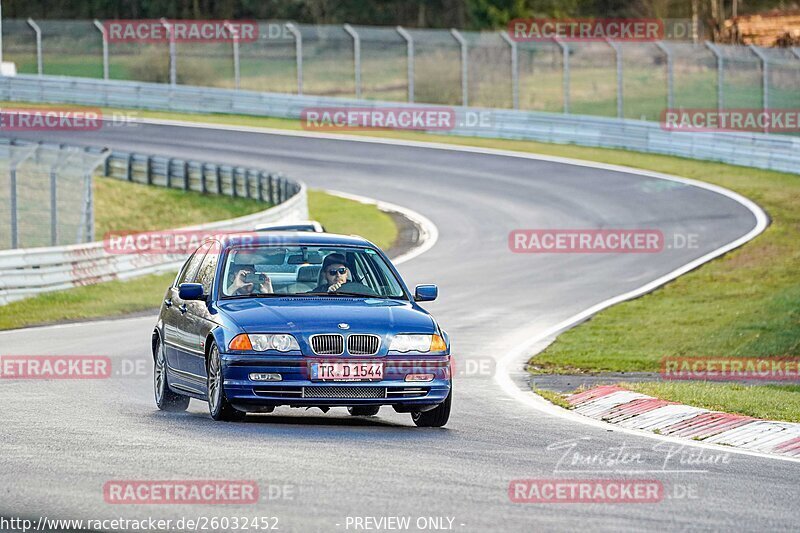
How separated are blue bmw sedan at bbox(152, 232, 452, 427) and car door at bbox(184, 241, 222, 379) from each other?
1cm

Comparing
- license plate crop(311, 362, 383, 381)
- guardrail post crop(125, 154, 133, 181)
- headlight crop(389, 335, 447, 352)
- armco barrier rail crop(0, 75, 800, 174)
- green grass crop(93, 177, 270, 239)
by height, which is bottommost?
green grass crop(93, 177, 270, 239)

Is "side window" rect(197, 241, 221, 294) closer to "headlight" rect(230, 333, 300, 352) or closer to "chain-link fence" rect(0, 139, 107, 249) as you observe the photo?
"headlight" rect(230, 333, 300, 352)

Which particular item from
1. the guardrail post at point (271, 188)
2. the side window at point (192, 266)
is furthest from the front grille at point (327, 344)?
the guardrail post at point (271, 188)

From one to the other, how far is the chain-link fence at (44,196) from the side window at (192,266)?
474 inches

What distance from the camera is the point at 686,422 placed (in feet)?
37.2

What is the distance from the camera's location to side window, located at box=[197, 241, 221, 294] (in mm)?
12008

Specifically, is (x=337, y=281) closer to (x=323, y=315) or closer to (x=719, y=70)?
(x=323, y=315)

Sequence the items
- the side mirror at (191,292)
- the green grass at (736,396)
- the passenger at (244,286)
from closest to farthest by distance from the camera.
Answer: the side mirror at (191,292)
the passenger at (244,286)
the green grass at (736,396)

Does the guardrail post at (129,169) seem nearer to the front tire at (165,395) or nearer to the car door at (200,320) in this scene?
the front tire at (165,395)

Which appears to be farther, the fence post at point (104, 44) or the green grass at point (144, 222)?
the fence post at point (104, 44)

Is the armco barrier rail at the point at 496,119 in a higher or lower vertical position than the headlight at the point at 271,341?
lower

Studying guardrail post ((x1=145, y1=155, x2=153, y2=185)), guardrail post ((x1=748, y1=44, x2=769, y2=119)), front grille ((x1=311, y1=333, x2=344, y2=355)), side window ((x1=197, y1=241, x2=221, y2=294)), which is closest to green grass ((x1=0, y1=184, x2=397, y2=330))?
guardrail post ((x1=145, y1=155, x2=153, y2=185))

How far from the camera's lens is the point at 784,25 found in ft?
203

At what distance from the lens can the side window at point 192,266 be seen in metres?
12.7
